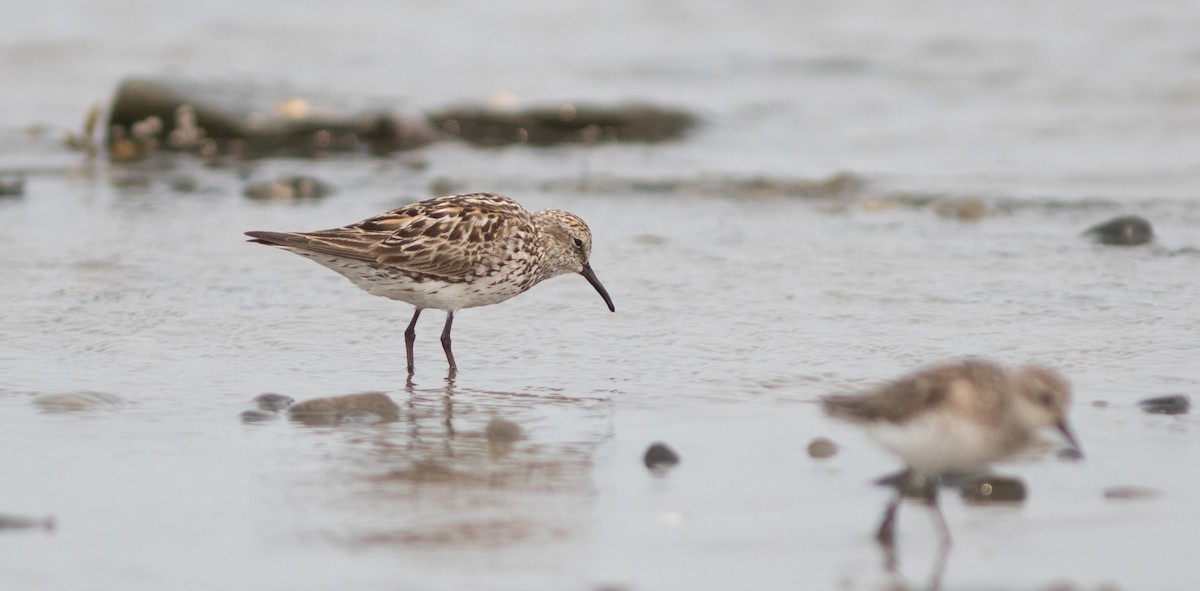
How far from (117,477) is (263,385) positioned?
155 cm

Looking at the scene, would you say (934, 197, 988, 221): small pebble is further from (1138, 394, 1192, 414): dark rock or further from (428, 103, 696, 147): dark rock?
(1138, 394, 1192, 414): dark rock

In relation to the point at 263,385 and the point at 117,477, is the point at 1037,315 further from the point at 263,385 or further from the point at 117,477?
the point at 117,477

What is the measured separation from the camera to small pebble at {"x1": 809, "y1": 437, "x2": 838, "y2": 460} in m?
5.82

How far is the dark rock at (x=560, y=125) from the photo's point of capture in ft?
50.8

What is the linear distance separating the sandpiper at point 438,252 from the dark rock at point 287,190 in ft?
14.6

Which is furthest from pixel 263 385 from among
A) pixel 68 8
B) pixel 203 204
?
pixel 68 8

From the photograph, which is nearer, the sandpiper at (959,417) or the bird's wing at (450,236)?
the sandpiper at (959,417)

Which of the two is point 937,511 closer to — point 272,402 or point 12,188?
point 272,402

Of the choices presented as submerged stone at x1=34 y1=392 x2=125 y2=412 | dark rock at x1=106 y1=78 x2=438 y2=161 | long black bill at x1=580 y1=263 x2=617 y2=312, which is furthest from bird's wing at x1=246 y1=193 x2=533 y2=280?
dark rock at x1=106 y1=78 x2=438 y2=161

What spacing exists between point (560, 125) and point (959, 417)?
11.2 meters

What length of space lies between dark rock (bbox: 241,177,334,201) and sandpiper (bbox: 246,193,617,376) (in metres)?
4.45

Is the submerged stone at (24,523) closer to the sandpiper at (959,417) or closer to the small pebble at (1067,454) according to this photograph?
the sandpiper at (959,417)

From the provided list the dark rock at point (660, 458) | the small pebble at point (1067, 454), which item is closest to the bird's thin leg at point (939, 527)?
the small pebble at point (1067, 454)

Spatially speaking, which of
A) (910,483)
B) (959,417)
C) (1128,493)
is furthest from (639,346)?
(959,417)
